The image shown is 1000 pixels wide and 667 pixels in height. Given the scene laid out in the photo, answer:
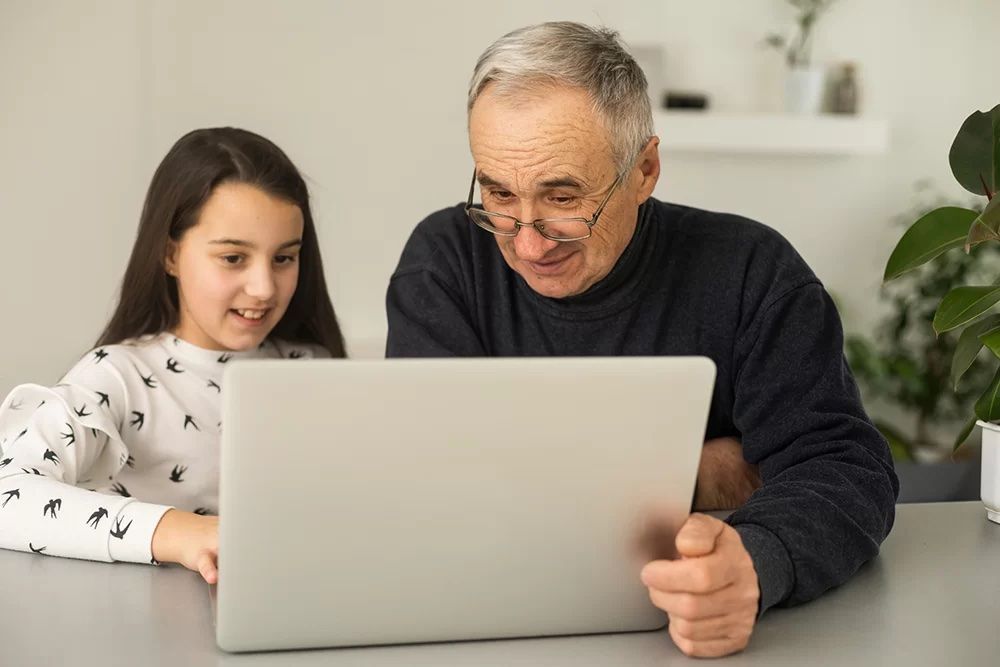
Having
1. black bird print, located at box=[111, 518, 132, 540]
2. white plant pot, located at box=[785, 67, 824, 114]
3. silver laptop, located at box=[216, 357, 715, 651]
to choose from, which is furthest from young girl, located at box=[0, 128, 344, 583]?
white plant pot, located at box=[785, 67, 824, 114]

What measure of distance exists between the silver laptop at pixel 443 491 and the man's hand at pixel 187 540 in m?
0.20

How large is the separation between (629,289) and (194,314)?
2.37ft

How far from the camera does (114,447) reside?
5.30ft

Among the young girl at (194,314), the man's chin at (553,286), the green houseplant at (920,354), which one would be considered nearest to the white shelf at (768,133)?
the green houseplant at (920,354)

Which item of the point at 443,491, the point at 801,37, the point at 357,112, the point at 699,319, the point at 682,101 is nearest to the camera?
the point at 443,491

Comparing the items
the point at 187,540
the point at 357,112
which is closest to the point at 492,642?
the point at 187,540

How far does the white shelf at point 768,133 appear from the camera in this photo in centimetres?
408

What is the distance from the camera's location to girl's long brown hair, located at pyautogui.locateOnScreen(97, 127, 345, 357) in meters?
1.86

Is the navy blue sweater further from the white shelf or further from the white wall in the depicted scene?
the white shelf

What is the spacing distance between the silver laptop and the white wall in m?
2.95

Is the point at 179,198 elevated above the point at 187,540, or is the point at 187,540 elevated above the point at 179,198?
the point at 179,198

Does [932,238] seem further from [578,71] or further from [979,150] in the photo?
[578,71]

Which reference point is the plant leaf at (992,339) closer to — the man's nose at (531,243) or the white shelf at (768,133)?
the man's nose at (531,243)

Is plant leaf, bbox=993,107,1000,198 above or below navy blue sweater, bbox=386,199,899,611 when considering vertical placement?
above
